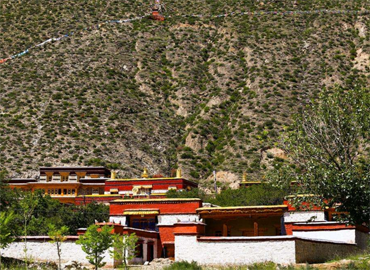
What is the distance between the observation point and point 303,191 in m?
31.5

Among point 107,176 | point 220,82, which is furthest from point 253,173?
point 220,82

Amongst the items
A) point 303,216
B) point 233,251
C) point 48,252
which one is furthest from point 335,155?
point 48,252

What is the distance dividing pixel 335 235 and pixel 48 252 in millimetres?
17132

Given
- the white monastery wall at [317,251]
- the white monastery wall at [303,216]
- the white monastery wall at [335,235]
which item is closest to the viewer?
the white monastery wall at [317,251]

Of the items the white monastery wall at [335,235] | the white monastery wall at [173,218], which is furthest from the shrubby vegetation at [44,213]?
the white monastery wall at [335,235]

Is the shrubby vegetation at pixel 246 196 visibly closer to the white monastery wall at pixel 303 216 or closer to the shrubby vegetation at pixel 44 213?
the shrubby vegetation at pixel 44 213

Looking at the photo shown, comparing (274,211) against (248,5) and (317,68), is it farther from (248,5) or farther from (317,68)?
(248,5)

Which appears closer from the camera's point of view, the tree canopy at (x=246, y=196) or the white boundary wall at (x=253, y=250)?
the white boundary wall at (x=253, y=250)

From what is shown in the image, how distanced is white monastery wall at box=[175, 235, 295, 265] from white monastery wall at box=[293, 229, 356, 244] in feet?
16.1

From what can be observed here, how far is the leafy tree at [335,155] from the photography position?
29.5 meters

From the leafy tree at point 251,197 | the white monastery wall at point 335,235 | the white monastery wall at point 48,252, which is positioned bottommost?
the white monastery wall at point 48,252

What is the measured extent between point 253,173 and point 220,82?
24325 millimetres

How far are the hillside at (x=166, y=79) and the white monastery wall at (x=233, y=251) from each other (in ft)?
110

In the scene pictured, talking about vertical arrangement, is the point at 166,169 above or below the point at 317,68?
below
